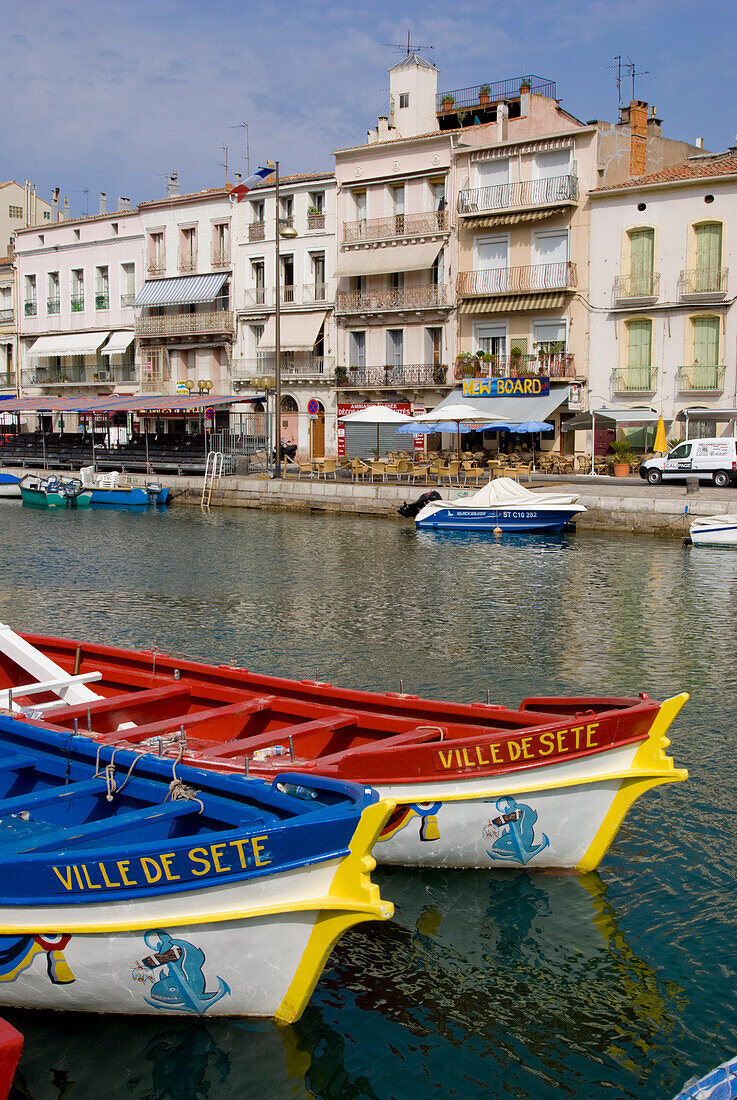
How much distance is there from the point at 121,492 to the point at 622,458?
18285mm

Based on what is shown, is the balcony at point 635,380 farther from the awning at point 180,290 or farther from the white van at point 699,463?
the awning at point 180,290

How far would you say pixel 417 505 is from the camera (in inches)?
1288

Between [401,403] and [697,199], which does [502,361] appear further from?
[697,199]

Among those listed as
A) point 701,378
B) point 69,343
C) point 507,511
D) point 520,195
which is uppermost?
point 520,195

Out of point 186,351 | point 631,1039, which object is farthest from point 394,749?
point 186,351

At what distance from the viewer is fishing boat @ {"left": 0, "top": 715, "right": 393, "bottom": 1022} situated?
5.32 m

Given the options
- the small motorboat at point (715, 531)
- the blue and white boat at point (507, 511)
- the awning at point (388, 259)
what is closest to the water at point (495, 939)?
the small motorboat at point (715, 531)

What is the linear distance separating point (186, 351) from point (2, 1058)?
2028 inches

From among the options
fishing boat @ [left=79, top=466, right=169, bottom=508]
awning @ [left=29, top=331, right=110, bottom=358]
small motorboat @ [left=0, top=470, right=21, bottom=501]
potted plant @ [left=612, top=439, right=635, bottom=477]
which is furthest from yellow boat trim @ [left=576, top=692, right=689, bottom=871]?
awning @ [left=29, top=331, right=110, bottom=358]

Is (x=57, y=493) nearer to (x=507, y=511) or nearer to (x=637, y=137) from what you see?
(x=507, y=511)

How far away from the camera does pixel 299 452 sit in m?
49.7

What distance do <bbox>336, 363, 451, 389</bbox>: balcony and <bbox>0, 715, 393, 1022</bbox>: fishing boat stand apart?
3944 centimetres

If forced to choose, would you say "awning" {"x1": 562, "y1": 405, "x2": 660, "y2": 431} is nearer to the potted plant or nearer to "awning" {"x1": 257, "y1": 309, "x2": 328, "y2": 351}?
the potted plant

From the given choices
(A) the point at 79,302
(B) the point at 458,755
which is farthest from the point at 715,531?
(A) the point at 79,302
